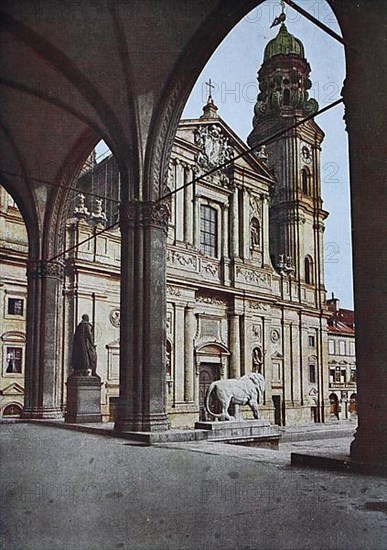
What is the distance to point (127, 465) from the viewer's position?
7.16 meters

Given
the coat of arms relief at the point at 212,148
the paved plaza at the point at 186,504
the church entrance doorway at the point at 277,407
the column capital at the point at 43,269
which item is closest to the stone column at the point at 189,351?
the church entrance doorway at the point at 277,407

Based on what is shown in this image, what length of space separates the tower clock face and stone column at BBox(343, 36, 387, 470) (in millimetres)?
27506

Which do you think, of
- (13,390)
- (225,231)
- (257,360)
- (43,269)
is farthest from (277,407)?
(43,269)

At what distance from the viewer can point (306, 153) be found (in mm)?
33531

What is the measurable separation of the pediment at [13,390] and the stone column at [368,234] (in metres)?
14.6

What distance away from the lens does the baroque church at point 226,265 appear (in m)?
21.1

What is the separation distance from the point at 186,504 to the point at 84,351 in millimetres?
9110

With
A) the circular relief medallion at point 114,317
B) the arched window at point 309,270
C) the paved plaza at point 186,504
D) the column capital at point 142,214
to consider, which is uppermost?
the arched window at point 309,270

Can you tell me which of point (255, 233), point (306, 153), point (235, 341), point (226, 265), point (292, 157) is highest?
point (306, 153)

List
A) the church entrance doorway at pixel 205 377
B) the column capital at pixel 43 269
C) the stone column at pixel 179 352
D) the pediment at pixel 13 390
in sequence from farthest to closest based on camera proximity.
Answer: the church entrance doorway at pixel 205 377 → the stone column at pixel 179 352 → the pediment at pixel 13 390 → the column capital at pixel 43 269

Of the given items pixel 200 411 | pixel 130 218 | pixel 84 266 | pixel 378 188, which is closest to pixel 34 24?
pixel 130 218

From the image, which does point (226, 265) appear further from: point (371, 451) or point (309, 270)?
point (371, 451)

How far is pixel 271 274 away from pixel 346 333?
30.2 feet

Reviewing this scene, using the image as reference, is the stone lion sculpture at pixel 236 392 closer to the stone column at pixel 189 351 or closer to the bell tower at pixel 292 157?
the stone column at pixel 189 351
